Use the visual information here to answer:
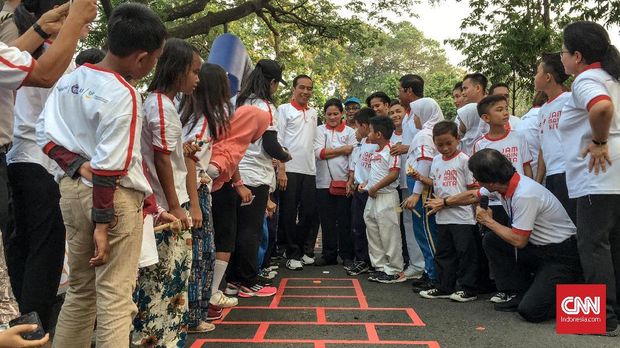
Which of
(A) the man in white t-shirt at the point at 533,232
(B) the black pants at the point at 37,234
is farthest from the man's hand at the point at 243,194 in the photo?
(A) the man in white t-shirt at the point at 533,232

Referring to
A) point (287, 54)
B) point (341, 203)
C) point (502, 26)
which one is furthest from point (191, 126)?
point (287, 54)

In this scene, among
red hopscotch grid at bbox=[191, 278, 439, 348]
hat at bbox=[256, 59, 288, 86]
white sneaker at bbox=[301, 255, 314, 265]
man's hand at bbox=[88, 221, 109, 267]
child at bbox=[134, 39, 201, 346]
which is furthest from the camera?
white sneaker at bbox=[301, 255, 314, 265]

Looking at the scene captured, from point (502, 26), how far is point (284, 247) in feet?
21.7

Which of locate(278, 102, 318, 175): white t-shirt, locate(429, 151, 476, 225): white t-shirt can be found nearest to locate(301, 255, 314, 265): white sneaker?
locate(278, 102, 318, 175): white t-shirt

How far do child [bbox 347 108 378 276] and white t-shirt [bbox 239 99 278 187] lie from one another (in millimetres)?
1440

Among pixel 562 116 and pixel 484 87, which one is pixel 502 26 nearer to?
pixel 484 87

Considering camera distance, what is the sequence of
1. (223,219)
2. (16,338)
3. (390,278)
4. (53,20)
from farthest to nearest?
(390,278) → (223,219) → (53,20) → (16,338)

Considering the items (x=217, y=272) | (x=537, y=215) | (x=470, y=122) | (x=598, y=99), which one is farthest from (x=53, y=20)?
(x=470, y=122)

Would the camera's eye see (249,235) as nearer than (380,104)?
Yes

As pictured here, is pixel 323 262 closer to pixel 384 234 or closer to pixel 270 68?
pixel 384 234

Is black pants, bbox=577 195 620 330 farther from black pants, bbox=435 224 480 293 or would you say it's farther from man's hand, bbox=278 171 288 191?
man's hand, bbox=278 171 288 191

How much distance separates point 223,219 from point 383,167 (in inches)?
81.7

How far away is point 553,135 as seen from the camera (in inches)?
158

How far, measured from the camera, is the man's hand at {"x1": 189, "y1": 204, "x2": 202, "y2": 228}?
2.94 metres
